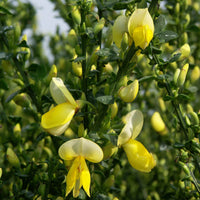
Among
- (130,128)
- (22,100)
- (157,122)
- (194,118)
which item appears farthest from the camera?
(157,122)

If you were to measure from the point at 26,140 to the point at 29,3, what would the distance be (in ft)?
3.34

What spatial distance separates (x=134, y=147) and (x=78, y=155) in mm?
148

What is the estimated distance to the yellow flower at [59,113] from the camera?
86cm

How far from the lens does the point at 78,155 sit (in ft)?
2.84

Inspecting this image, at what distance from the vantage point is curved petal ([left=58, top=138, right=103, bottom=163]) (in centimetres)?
84

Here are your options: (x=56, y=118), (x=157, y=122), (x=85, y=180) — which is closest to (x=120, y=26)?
(x=56, y=118)

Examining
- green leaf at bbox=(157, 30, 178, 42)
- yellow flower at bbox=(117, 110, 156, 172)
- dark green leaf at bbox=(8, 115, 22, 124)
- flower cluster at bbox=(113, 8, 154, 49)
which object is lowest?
dark green leaf at bbox=(8, 115, 22, 124)

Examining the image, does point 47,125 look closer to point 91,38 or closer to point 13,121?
point 91,38

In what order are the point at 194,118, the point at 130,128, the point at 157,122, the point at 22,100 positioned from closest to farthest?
the point at 130,128
the point at 194,118
the point at 22,100
the point at 157,122

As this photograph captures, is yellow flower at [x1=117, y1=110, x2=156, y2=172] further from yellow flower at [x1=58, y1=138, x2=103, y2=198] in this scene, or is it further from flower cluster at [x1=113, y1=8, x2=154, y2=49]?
flower cluster at [x1=113, y1=8, x2=154, y2=49]

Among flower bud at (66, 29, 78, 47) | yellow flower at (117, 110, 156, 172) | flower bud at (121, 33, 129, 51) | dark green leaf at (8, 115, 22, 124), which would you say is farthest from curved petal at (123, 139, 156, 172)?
dark green leaf at (8, 115, 22, 124)

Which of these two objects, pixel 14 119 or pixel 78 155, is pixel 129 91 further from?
pixel 14 119

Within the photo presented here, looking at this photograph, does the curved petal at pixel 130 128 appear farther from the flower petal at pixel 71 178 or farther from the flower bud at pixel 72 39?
the flower bud at pixel 72 39

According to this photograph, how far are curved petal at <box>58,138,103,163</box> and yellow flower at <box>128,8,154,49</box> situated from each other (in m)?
0.26
